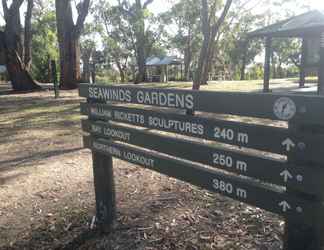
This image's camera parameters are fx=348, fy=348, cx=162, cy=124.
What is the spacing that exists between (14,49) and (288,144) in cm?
1565

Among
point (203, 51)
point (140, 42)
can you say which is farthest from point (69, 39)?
point (140, 42)

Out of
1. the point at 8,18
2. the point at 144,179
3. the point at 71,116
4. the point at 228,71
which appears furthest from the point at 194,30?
the point at 144,179

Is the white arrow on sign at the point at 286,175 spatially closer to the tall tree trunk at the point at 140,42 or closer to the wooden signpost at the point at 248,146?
the wooden signpost at the point at 248,146

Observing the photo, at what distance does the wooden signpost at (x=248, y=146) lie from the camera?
164 cm

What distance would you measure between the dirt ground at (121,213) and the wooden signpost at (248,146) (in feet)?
2.50

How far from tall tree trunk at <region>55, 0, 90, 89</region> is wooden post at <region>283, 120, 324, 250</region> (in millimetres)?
14287

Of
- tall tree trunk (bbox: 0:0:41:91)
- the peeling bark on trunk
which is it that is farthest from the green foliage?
tall tree trunk (bbox: 0:0:41:91)

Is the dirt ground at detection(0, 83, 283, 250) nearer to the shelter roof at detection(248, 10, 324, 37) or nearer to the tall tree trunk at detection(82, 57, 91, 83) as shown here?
the shelter roof at detection(248, 10, 324, 37)

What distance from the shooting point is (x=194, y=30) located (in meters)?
36.0

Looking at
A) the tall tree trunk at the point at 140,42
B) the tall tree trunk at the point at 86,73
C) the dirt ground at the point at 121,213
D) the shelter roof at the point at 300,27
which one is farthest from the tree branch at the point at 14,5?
the dirt ground at the point at 121,213

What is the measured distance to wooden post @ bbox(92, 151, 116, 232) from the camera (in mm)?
3059

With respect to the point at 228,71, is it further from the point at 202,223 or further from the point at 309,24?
the point at 202,223

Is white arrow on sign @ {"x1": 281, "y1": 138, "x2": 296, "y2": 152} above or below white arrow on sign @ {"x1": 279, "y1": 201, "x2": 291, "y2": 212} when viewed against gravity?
above

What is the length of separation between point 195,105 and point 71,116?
22.9 ft
